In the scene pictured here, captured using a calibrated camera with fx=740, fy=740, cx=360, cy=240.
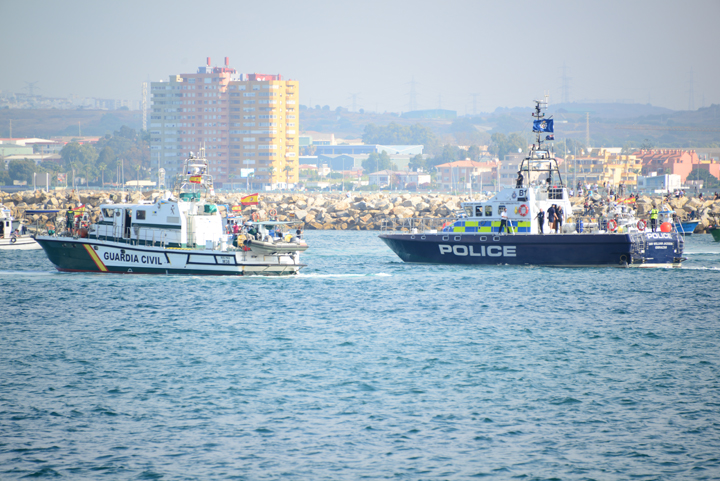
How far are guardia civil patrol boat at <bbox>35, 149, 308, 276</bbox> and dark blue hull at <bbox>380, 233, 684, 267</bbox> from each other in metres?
9.99

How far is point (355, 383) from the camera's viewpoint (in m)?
17.1

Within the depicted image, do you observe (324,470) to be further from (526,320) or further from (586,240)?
(586,240)

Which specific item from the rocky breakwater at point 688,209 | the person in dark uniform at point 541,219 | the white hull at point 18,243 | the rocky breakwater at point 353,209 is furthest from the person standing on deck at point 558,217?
the rocky breakwater at point 353,209

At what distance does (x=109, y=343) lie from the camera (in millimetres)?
20984

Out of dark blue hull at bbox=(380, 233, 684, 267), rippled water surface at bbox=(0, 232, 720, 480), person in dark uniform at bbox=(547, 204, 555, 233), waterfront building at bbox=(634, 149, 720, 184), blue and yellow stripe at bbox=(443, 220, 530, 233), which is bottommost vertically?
rippled water surface at bbox=(0, 232, 720, 480)

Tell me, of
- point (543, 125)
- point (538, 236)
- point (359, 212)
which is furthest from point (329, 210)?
point (538, 236)

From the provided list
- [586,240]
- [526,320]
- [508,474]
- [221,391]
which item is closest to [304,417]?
[221,391]

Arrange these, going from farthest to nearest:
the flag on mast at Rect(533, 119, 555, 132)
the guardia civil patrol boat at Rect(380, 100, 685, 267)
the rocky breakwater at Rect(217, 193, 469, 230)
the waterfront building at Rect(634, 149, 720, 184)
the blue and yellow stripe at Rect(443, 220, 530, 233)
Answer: the waterfront building at Rect(634, 149, 720, 184), the rocky breakwater at Rect(217, 193, 469, 230), the flag on mast at Rect(533, 119, 555, 132), the blue and yellow stripe at Rect(443, 220, 530, 233), the guardia civil patrol boat at Rect(380, 100, 685, 267)

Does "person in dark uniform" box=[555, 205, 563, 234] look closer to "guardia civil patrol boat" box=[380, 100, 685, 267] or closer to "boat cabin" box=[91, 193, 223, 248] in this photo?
"guardia civil patrol boat" box=[380, 100, 685, 267]

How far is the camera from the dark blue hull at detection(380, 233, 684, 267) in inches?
1473

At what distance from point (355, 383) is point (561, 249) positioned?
23.3 metres

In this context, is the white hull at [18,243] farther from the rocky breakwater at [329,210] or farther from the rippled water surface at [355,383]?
the rocky breakwater at [329,210]

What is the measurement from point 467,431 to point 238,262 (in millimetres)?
20114

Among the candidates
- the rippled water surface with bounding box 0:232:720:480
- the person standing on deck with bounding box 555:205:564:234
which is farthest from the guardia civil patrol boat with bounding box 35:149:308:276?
the person standing on deck with bounding box 555:205:564:234
